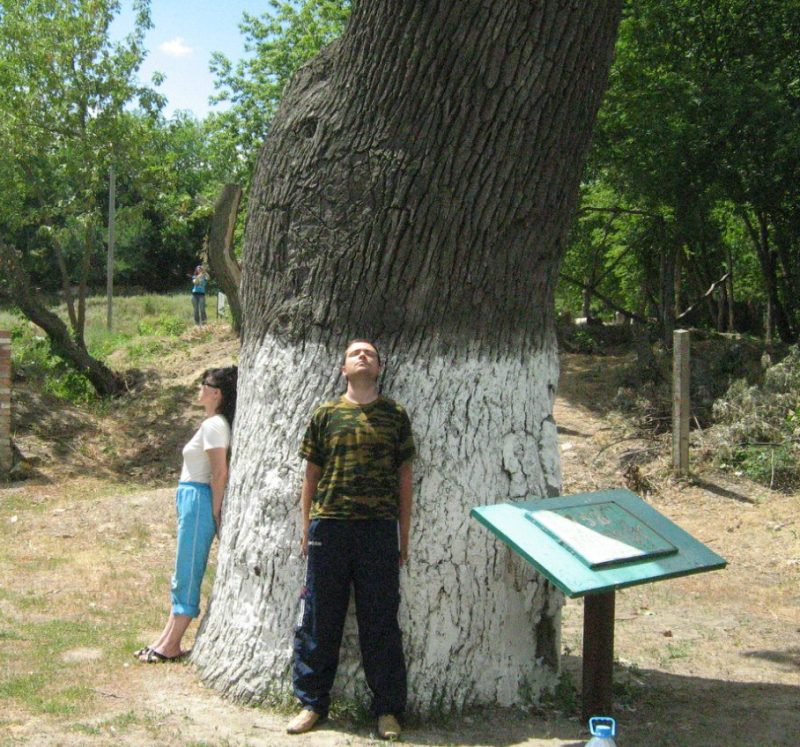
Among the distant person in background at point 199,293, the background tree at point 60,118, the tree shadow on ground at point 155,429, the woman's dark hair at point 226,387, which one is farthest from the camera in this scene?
the distant person in background at point 199,293

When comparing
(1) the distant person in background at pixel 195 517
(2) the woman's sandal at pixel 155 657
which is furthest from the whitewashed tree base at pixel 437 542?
(2) the woman's sandal at pixel 155 657

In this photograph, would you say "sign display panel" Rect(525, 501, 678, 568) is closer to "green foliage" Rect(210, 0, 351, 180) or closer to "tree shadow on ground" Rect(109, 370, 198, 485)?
"tree shadow on ground" Rect(109, 370, 198, 485)

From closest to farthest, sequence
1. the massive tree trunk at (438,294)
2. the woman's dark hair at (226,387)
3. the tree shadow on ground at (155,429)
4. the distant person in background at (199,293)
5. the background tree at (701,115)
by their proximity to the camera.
→ 1. the massive tree trunk at (438,294)
2. the woman's dark hair at (226,387)
3. the background tree at (701,115)
4. the tree shadow on ground at (155,429)
5. the distant person in background at (199,293)

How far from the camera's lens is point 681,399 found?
1009 centimetres

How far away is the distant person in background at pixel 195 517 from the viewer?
534 centimetres

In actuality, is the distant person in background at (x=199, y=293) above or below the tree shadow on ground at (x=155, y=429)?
above

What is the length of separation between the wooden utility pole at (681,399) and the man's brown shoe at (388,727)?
6.44 meters

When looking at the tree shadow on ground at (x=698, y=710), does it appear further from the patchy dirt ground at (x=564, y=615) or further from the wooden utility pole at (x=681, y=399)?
the wooden utility pole at (x=681, y=399)

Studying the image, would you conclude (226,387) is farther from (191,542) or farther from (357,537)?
(357,537)

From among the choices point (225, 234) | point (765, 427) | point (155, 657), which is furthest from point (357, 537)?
point (765, 427)

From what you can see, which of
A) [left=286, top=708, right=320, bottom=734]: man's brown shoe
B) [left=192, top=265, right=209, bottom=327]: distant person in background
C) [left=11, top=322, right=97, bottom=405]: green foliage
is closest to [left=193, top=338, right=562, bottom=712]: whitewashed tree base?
[left=286, top=708, right=320, bottom=734]: man's brown shoe

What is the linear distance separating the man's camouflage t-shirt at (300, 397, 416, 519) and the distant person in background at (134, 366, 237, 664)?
39.4 inches

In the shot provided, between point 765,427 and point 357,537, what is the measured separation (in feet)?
25.0

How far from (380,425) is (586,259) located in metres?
18.2
